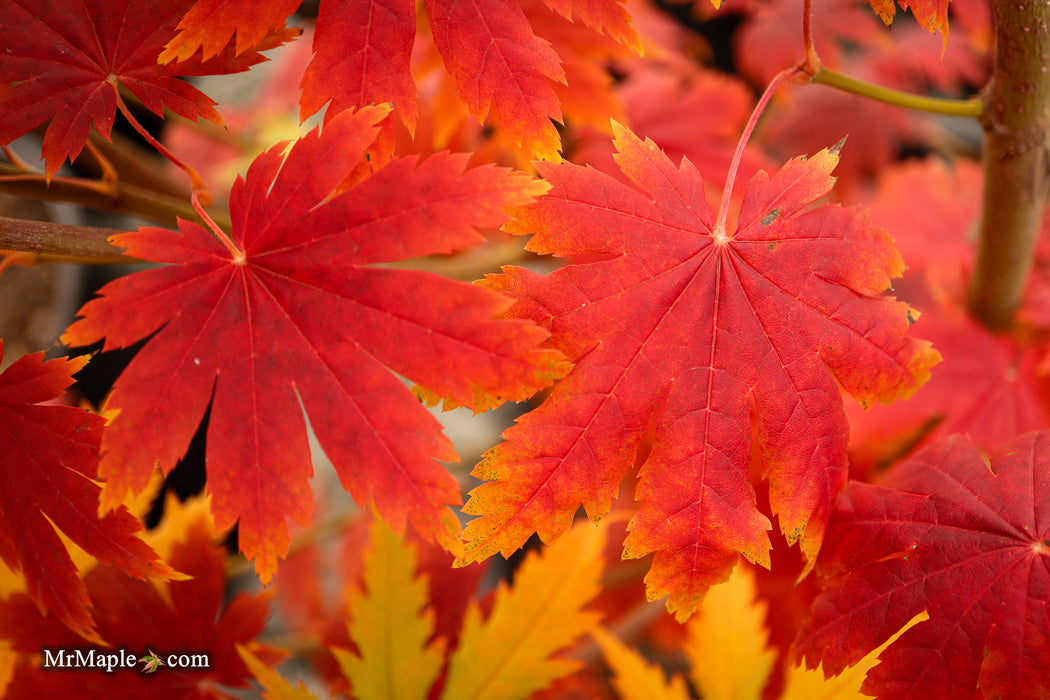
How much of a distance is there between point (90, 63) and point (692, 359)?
1.92 ft

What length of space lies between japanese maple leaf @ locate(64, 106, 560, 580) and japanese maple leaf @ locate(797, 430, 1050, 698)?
33 cm

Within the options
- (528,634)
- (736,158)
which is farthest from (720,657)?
(736,158)

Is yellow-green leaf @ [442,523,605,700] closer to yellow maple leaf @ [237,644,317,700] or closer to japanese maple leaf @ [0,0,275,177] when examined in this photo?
yellow maple leaf @ [237,644,317,700]

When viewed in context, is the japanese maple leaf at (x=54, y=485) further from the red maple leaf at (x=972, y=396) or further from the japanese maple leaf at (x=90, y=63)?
the red maple leaf at (x=972, y=396)

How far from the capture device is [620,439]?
0.54 meters

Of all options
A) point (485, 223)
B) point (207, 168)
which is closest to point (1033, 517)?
point (485, 223)

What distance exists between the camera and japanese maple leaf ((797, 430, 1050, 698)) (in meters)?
0.53

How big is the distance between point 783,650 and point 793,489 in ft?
2.36

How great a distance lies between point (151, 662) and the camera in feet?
2.44

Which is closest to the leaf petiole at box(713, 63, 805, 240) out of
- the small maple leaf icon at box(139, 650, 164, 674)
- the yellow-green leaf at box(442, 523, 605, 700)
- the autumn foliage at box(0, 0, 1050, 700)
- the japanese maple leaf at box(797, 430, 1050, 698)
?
the autumn foliage at box(0, 0, 1050, 700)

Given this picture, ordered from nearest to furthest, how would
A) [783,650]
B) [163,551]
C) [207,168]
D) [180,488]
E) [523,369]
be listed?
[523,369] → [163,551] → [783,650] → [180,488] → [207,168]

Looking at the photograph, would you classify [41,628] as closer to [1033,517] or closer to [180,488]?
[180,488]

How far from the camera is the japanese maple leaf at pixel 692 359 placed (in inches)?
20.8

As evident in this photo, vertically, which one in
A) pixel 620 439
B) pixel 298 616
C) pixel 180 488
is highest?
pixel 180 488
